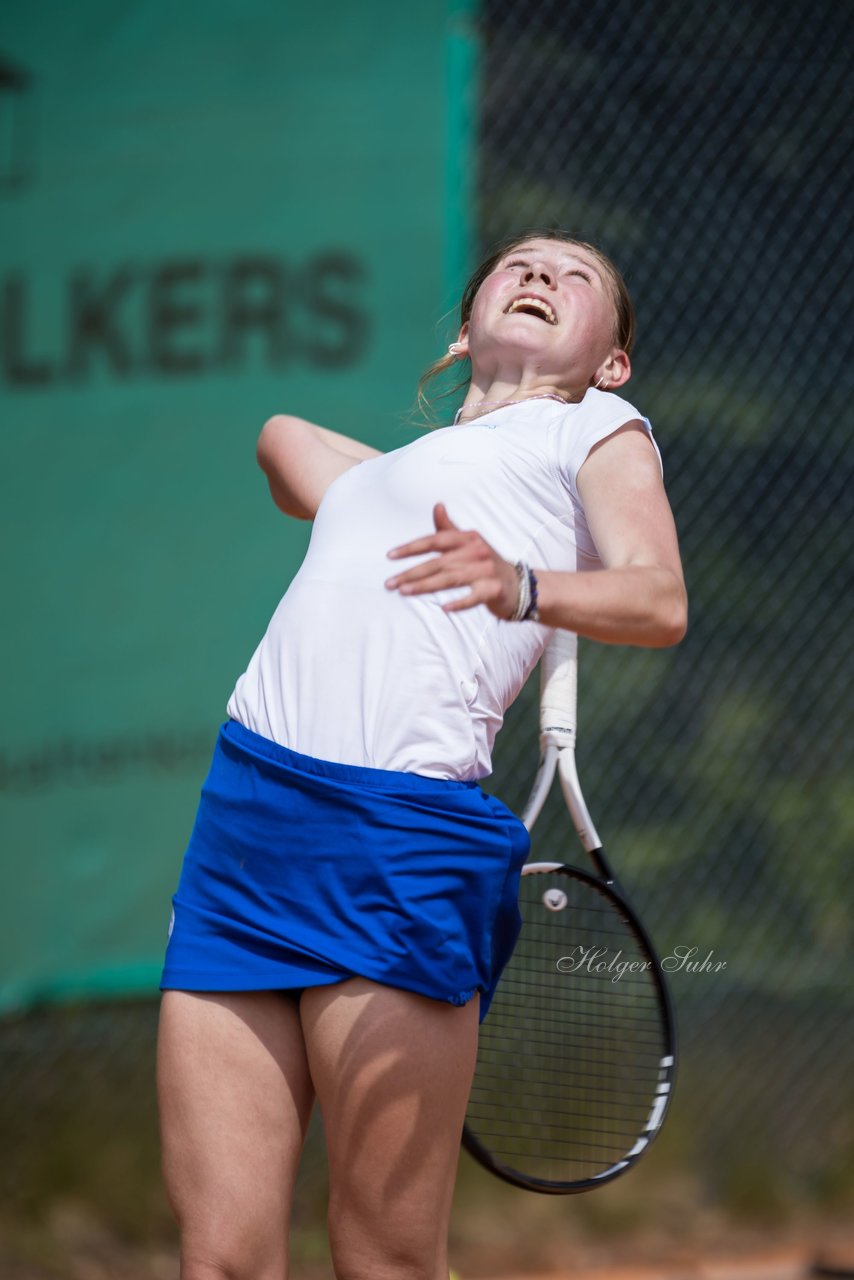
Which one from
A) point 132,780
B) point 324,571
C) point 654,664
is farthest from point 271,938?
point 654,664

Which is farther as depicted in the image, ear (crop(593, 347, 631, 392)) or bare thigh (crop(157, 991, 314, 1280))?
ear (crop(593, 347, 631, 392))

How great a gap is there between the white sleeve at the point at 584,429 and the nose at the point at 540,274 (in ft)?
0.92

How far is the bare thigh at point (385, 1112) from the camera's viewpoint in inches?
66.4

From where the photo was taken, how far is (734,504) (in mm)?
4297

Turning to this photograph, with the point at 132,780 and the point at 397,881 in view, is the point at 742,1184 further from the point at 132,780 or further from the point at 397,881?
the point at 397,881

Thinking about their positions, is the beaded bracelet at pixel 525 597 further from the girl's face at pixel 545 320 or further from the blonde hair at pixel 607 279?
the blonde hair at pixel 607 279

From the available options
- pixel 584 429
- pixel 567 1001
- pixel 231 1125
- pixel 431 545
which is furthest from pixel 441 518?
pixel 567 1001

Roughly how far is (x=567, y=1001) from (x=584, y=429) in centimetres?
161

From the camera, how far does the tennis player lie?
170 centimetres

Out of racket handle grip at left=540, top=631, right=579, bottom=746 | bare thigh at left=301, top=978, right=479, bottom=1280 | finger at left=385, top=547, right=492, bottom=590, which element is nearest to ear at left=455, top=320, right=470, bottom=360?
racket handle grip at left=540, top=631, right=579, bottom=746

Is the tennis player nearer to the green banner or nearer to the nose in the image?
the nose

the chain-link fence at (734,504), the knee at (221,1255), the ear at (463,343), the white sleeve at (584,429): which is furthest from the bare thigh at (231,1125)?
the chain-link fence at (734,504)

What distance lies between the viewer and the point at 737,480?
4305 millimetres

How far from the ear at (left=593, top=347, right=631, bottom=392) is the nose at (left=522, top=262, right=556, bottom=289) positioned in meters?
0.14
